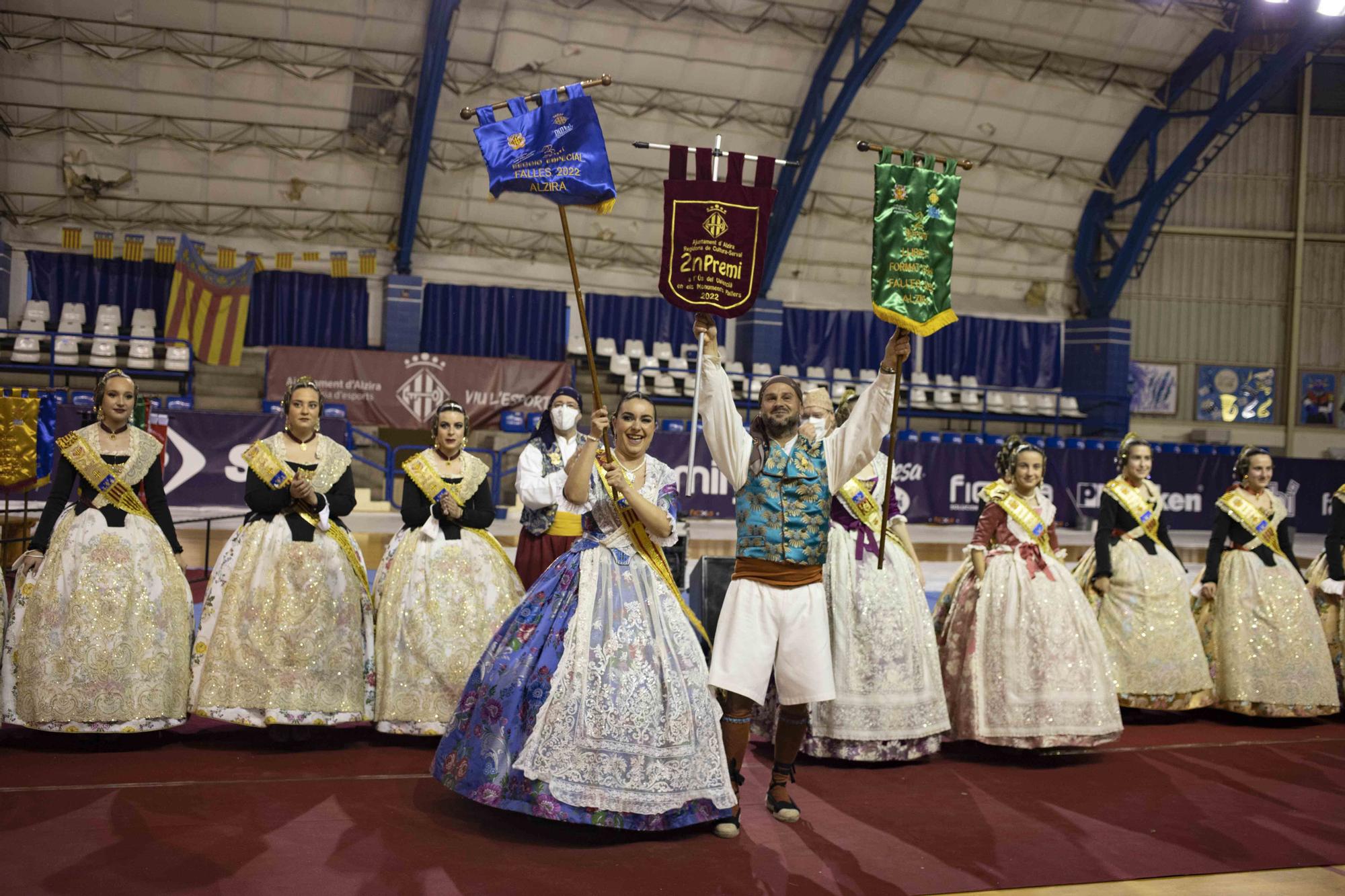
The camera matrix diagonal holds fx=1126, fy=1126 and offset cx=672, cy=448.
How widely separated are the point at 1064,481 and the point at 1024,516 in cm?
1125

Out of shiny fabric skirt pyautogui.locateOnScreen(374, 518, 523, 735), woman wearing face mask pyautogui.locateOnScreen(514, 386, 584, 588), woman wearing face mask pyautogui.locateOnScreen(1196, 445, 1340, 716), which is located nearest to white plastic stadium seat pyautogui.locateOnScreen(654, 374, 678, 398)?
woman wearing face mask pyautogui.locateOnScreen(1196, 445, 1340, 716)

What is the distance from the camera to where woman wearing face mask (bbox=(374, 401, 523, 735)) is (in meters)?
4.56

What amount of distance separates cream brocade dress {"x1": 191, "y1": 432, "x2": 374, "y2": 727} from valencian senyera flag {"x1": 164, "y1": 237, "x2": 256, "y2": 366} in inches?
525

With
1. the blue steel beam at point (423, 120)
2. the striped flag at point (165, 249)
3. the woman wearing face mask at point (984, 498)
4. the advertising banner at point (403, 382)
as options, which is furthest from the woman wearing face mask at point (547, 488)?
the striped flag at point (165, 249)

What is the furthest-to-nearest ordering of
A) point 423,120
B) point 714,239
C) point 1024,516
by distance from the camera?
point 423,120
point 1024,516
point 714,239

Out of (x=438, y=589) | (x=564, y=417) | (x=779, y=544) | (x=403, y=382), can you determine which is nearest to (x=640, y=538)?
(x=779, y=544)

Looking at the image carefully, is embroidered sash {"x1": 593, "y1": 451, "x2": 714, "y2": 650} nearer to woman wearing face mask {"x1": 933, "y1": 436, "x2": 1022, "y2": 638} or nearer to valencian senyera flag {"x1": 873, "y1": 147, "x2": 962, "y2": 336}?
valencian senyera flag {"x1": 873, "y1": 147, "x2": 962, "y2": 336}

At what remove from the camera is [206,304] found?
55.4 ft

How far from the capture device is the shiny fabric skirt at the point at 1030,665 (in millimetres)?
4723

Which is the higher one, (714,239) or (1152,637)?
(714,239)

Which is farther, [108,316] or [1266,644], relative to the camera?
[108,316]

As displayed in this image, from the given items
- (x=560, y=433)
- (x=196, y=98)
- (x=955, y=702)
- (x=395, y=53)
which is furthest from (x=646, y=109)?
(x=955, y=702)

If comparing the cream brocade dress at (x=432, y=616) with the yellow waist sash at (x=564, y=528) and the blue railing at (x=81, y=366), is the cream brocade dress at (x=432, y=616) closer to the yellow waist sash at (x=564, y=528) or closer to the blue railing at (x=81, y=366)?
the yellow waist sash at (x=564, y=528)

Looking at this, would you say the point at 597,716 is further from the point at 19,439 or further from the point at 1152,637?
the point at 19,439
